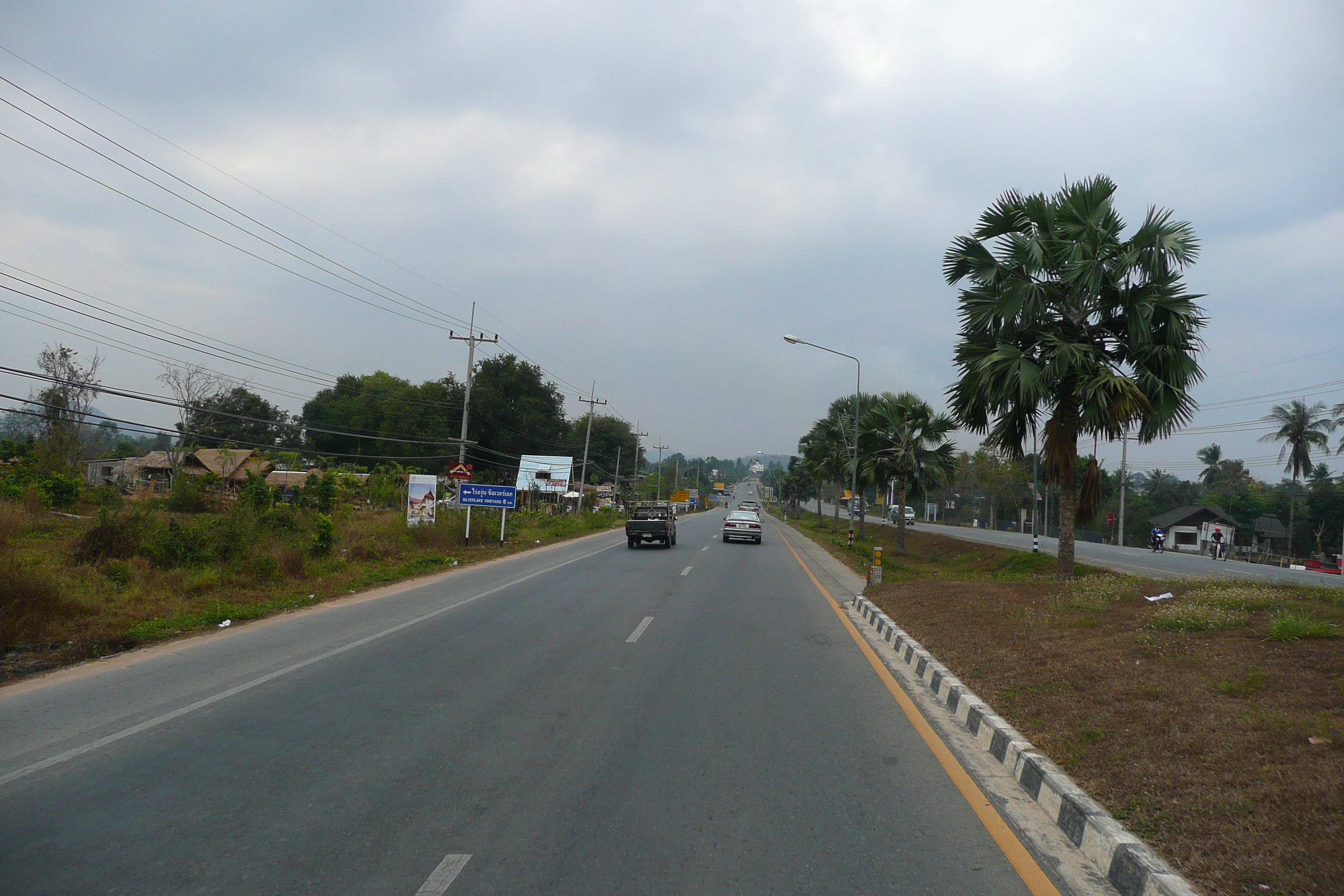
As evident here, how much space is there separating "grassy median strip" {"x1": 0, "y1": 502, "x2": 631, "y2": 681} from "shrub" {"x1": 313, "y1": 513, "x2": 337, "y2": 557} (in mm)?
31

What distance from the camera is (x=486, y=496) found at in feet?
84.2

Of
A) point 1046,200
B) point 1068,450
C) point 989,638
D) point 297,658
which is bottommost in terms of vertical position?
point 297,658

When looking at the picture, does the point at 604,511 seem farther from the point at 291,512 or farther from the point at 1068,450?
the point at 1068,450

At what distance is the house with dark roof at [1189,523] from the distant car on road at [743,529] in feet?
122

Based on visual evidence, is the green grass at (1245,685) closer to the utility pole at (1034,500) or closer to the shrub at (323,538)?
the utility pole at (1034,500)

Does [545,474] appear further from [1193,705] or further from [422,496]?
[1193,705]

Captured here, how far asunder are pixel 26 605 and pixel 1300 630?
14027 mm

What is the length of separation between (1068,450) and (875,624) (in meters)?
6.46

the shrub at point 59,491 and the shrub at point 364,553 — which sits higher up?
the shrub at point 59,491

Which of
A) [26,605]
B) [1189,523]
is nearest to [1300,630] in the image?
[26,605]

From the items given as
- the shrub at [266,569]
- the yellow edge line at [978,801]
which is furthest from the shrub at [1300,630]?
the shrub at [266,569]

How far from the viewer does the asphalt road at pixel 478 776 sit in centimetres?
367

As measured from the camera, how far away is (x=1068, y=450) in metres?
15.2

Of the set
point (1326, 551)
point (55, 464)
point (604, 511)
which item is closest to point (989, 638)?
point (55, 464)
